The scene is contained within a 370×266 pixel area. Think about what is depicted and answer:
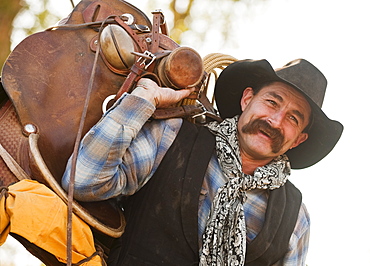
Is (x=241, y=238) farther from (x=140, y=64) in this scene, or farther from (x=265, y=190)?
(x=140, y=64)

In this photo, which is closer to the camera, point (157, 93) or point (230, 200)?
point (157, 93)

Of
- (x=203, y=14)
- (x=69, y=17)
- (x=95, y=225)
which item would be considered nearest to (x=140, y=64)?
(x=69, y=17)

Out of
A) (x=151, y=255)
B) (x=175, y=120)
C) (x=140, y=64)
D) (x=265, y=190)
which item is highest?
(x=140, y=64)

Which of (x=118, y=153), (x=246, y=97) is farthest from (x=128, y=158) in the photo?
(x=246, y=97)

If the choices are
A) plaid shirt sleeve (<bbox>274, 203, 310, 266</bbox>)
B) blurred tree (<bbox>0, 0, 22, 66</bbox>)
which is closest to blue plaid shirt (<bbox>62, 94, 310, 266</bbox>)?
plaid shirt sleeve (<bbox>274, 203, 310, 266</bbox>)

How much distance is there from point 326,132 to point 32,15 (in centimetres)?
300

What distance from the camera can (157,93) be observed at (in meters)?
2.73

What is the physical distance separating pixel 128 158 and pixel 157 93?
0.97 feet

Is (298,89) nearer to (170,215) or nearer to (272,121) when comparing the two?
(272,121)

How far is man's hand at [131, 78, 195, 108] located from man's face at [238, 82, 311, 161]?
0.39 metres

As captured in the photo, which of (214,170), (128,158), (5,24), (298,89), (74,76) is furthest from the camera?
(5,24)

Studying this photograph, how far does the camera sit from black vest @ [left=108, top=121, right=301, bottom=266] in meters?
2.76

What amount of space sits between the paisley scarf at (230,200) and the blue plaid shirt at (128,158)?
0.06m

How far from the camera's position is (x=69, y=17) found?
297 centimetres
